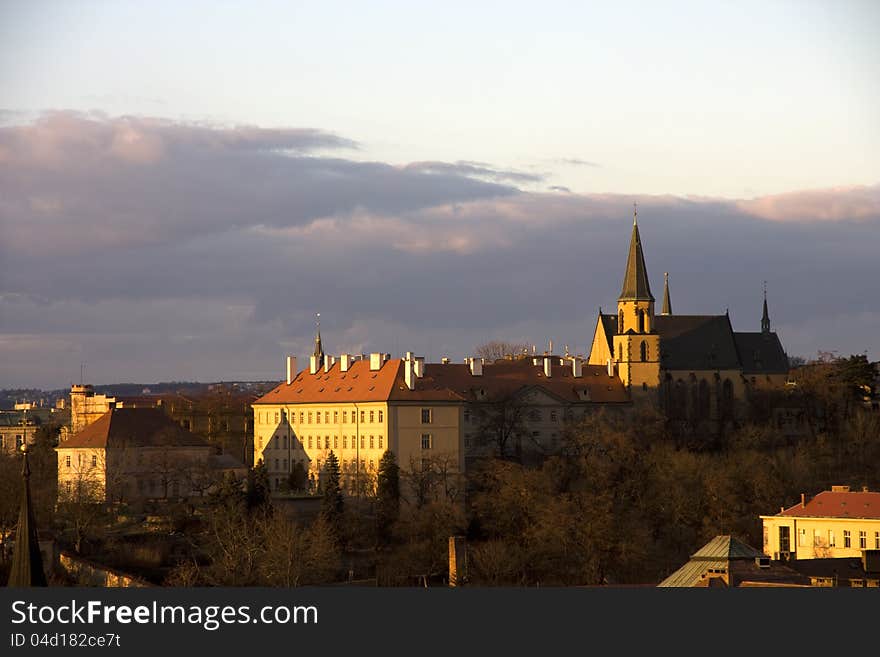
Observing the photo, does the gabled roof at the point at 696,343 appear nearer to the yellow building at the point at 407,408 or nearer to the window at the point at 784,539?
the yellow building at the point at 407,408

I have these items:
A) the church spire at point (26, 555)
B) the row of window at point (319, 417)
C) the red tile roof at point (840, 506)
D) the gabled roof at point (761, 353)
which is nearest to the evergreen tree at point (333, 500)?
the row of window at point (319, 417)

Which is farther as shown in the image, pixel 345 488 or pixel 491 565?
pixel 345 488

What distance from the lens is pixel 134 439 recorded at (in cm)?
10469

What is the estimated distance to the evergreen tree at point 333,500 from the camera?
90.7 metres

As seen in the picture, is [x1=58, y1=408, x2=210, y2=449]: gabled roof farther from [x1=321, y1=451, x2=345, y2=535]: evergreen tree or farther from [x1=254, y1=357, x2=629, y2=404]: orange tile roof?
[x1=321, y1=451, x2=345, y2=535]: evergreen tree

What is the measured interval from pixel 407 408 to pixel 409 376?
8.01ft

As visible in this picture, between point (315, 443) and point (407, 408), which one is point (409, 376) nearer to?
point (407, 408)

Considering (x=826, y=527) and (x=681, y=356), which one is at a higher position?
(x=681, y=356)

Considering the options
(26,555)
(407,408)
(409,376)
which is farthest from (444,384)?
(26,555)

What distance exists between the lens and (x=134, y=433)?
4166 inches

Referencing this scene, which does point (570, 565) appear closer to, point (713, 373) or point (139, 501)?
point (139, 501)

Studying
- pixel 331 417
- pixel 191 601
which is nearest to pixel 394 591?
pixel 191 601

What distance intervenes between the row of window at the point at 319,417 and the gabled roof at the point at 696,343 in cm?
2378

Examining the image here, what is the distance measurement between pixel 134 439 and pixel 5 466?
921 centimetres
